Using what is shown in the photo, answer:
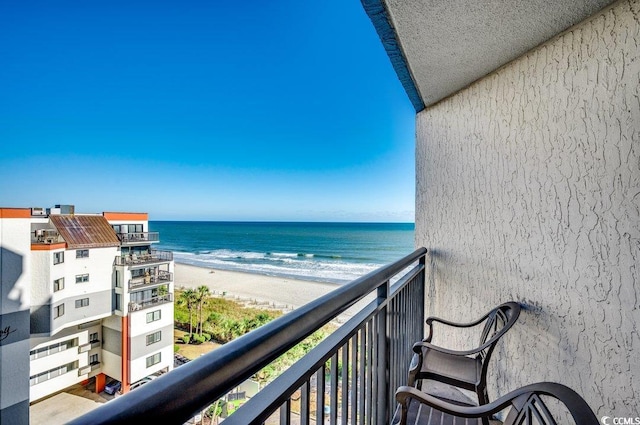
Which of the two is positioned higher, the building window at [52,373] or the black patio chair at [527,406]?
the black patio chair at [527,406]


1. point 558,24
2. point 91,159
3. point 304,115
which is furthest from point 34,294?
point 304,115

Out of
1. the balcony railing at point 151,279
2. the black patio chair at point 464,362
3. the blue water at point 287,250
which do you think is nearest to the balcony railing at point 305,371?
the black patio chair at point 464,362

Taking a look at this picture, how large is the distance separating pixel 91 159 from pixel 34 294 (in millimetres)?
7060

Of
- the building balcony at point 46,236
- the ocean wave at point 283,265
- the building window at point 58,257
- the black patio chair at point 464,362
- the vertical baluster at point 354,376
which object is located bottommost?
the ocean wave at point 283,265

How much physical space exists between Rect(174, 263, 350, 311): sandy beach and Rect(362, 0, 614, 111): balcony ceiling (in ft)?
42.8

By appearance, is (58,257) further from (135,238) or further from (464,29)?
(464,29)

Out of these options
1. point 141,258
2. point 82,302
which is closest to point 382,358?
point 82,302

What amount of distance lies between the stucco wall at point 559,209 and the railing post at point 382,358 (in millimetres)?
888

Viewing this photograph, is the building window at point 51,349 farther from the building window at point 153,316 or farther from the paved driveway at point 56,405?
the building window at point 153,316

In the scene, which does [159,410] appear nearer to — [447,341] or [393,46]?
[393,46]

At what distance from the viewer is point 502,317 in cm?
170

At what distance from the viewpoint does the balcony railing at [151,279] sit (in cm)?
488

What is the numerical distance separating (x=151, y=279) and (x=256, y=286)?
12.1m

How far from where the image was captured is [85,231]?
10.2 feet
